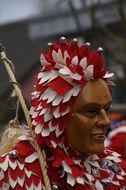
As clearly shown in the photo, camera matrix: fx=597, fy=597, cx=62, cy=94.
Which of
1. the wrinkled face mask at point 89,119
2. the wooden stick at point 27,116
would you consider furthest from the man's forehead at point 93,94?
the wooden stick at point 27,116

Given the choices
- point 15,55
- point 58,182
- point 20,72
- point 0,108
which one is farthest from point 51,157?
point 15,55

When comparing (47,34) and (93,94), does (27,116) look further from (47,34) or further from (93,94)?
(47,34)

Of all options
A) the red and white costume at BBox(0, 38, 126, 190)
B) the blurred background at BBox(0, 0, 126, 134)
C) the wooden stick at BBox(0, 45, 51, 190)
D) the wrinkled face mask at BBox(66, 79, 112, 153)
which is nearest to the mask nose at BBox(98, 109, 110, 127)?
the wrinkled face mask at BBox(66, 79, 112, 153)

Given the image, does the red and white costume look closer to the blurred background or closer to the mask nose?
the mask nose

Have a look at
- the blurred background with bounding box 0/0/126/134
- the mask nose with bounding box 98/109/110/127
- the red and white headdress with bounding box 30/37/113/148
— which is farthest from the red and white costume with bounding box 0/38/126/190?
the blurred background with bounding box 0/0/126/134

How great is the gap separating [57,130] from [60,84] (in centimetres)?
21

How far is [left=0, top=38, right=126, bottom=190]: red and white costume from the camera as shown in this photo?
264 cm

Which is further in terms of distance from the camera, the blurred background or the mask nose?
the blurred background

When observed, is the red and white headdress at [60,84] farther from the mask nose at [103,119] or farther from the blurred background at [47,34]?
the blurred background at [47,34]

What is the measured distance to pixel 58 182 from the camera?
2.70 metres

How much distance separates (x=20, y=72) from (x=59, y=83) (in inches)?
722

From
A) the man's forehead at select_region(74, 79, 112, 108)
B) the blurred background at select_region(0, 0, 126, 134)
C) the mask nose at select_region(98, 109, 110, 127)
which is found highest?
the man's forehead at select_region(74, 79, 112, 108)

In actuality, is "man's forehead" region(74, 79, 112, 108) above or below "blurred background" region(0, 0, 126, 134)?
above

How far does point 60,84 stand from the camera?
8.79 ft
